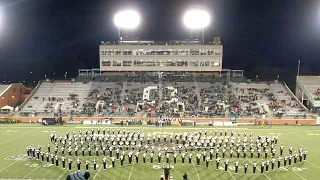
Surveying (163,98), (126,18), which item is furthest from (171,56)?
(126,18)

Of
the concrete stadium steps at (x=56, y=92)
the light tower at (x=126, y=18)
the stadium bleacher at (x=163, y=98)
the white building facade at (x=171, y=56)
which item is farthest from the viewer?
the white building facade at (x=171, y=56)

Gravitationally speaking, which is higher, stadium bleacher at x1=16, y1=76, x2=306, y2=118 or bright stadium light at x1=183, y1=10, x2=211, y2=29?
bright stadium light at x1=183, y1=10, x2=211, y2=29

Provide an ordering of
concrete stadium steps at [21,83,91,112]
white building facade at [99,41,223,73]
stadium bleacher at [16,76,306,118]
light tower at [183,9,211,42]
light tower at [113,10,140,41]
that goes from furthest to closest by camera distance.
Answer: white building facade at [99,41,223,73] → light tower at [113,10,140,41] → light tower at [183,9,211,42] → concrete stadium steps at [21,83,91,112] → stadium bleacher at [16,76,306,118]

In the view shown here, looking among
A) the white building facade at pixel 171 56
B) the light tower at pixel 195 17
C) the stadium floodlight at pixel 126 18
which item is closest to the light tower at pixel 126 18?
the stadium floodlight at pixel 126 18

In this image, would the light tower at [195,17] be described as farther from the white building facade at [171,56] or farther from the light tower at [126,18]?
the light tower at [126,18]

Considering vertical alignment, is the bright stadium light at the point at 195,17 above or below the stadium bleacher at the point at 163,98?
above

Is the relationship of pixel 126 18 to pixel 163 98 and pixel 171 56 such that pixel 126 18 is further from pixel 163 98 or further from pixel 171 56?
pixel 163 98

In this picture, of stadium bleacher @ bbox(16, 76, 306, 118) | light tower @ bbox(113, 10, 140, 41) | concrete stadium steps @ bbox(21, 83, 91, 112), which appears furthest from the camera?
light tower @ bbox(113, 10, 140, 41)

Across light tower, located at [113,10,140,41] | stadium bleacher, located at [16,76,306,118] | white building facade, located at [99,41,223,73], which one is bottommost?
stadium bleacher, located at [16,76,306,118]

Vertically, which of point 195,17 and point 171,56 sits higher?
point 195,17

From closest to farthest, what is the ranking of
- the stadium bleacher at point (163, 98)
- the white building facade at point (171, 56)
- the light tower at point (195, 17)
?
the stadium bleacher at point (163, 98) → the light tower at point (195, 17) → the white building facade at point (171, 56)

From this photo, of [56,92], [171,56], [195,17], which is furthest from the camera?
[171,56]

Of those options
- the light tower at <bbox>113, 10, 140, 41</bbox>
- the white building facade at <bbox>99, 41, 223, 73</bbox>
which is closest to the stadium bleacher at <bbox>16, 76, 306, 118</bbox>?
the white building facade at <bbox>99, 41, 223, 73</bbox>

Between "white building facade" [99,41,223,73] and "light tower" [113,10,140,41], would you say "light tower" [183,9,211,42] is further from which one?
"light tower" [113,10,140,41]
